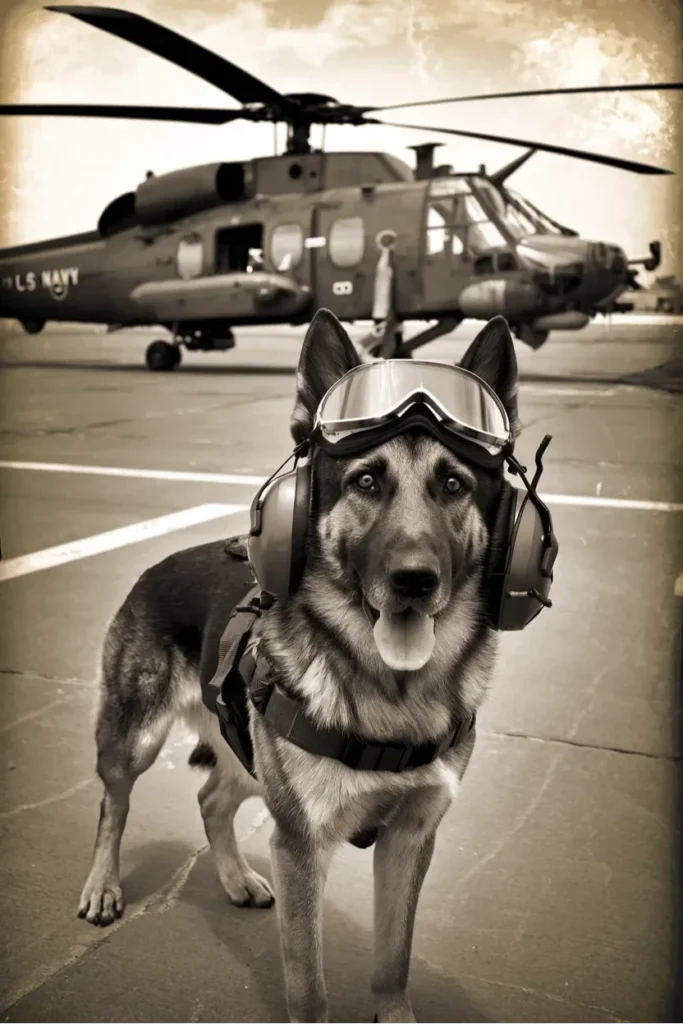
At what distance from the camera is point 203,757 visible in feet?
8.00

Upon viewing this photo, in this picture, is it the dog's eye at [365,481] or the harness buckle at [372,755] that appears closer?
the dog's eye at [365,481]

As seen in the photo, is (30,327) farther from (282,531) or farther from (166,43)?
(282,531)

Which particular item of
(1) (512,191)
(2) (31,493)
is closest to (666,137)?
(2) (31,493)

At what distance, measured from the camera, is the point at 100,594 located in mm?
3732

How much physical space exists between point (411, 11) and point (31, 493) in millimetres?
2514

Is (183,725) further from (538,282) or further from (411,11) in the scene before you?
(538,282)

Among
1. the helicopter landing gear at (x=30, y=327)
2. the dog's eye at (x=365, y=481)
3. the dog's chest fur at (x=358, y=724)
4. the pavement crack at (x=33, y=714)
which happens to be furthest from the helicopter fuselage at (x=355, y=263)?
the dog's eye at (x=365, y=481)

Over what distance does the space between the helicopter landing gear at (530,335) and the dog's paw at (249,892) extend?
10.0 meters

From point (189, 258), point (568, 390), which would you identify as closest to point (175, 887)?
point (568, 390)

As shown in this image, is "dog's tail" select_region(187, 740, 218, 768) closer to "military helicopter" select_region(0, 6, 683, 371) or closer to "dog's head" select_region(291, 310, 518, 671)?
"dog's head" select_region(291, 310, 518, 671)

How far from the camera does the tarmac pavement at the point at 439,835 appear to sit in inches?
77.2

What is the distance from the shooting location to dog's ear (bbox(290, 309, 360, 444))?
1.67 metres

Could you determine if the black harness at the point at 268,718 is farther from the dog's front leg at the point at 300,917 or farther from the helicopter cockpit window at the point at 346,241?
the helicopter cockpit window at the point at 346,241

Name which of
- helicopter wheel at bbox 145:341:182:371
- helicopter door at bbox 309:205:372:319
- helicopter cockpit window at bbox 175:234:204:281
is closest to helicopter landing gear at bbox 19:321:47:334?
helicopter wheel at bbox 145:341:182:371
